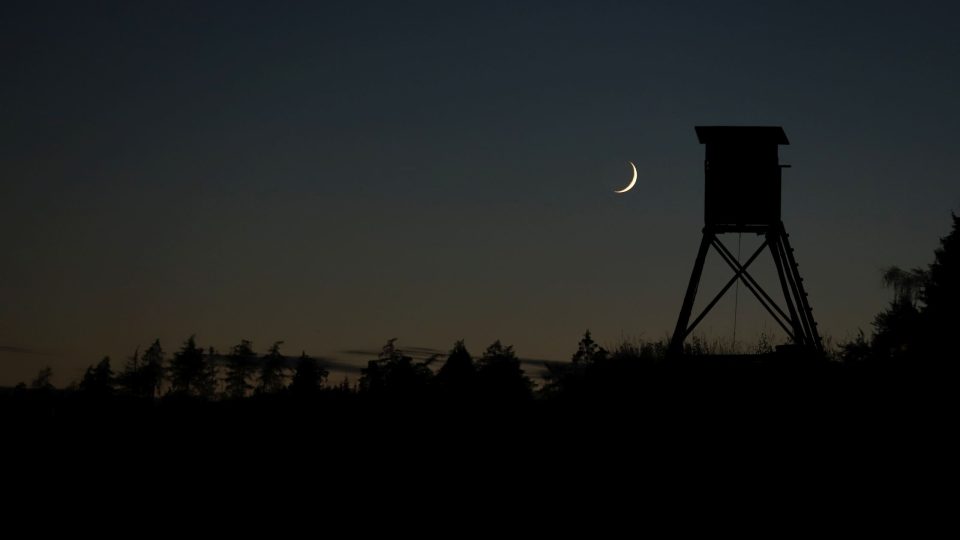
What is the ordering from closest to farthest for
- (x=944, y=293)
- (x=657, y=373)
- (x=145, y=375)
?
(x=657, y=373)
(x=944, y=293)
(x=145, y=375)

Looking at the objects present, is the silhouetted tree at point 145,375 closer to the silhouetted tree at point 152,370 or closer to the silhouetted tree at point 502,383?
the silhouetted tree at point 152,370

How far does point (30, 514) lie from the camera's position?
18656 millimetres

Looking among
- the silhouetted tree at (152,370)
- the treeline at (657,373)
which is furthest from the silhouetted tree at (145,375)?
the treeline at (657,373)

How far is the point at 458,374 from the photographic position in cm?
2622

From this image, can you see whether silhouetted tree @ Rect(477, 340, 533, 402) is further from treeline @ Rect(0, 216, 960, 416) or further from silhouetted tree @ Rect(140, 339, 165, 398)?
silhouetted tree @ Rect(140, 339, 165, 398)

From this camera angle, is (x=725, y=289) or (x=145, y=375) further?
(x=145, y=375)

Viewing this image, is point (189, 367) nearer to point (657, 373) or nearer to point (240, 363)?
point (240, 363)

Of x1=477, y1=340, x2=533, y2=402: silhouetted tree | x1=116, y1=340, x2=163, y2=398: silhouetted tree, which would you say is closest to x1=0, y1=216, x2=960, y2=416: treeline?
x1=477, y1=340, x2=533, y2=402: silhouetted tree

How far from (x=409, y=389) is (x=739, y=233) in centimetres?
871

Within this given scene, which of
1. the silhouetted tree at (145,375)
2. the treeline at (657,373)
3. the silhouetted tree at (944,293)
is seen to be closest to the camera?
the treeline at (657,373)

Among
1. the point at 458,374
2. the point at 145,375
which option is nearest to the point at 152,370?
the point at 145,375

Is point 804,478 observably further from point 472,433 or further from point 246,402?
point 246,402

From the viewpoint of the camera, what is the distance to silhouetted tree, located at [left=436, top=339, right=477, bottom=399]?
22.7 m

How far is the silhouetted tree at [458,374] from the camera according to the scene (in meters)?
22.7
